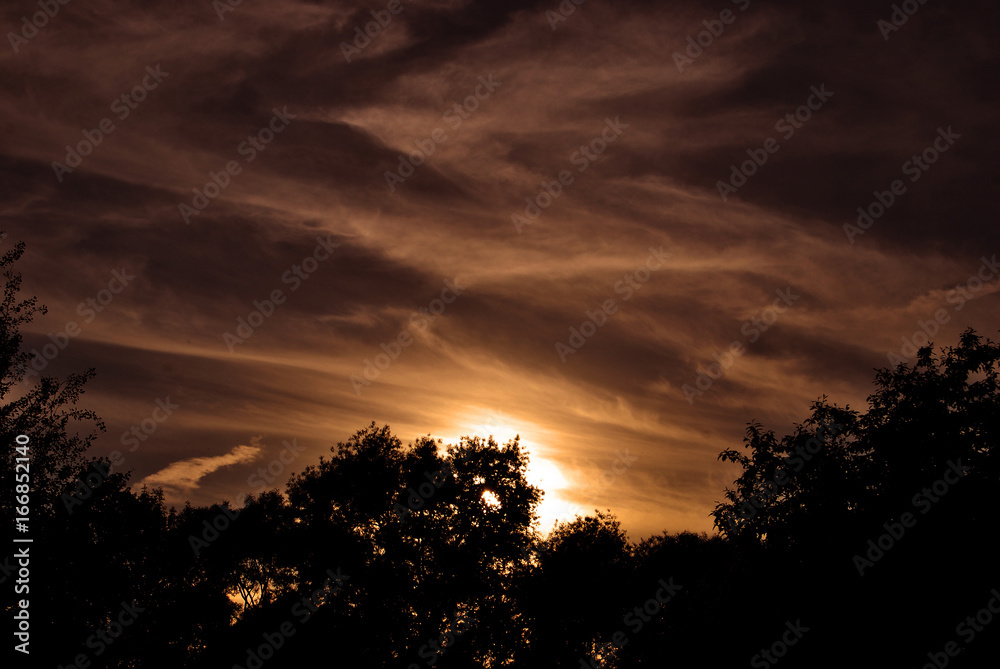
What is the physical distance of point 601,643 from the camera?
44531 mm

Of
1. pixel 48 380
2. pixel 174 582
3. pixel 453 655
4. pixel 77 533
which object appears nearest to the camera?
pixel 48 380

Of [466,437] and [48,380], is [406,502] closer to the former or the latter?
[466,437]

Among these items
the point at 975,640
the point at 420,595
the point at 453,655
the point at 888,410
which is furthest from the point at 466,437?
the point at 975,640

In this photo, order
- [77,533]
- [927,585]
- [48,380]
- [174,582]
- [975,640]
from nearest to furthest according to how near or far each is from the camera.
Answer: [975,640] → [927,585] → [48,380] → [77,533] → [174,582]

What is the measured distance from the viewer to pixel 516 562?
44.5m

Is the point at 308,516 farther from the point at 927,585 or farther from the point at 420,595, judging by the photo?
the point at 927,585

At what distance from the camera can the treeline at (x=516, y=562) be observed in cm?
1905

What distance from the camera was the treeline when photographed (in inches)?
750

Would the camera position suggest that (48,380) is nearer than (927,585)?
No

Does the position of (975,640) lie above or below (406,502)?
above

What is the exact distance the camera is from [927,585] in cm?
1853

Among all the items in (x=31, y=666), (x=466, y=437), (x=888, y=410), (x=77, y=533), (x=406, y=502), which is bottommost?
(x=31, y=666)

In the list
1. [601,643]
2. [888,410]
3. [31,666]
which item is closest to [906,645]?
[888,410]

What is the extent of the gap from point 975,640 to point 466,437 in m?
33.6
